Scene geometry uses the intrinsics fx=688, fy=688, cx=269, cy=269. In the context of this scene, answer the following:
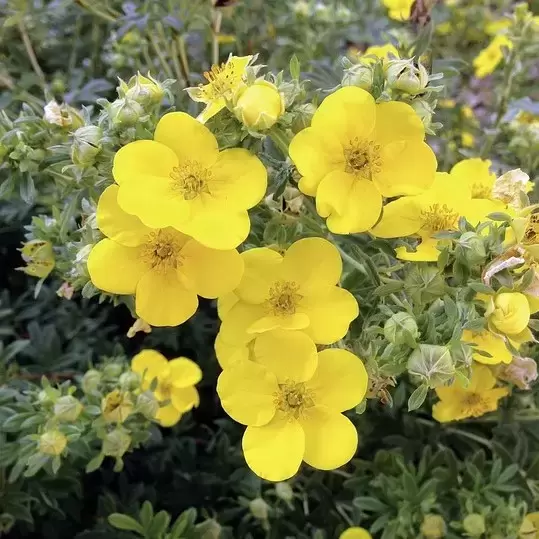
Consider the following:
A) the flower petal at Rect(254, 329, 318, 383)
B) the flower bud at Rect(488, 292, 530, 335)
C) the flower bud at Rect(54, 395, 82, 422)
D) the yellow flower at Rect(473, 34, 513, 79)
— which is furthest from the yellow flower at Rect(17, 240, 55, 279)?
the yellow flower at Rect(473, 34, 513, 79)

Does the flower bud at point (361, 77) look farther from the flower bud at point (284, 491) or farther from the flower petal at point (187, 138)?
the flower bud at point (284, 491)

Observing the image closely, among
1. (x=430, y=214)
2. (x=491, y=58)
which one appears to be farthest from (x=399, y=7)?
(x=430, y=214)

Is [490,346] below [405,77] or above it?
below

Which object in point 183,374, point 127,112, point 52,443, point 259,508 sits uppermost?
point 127,112

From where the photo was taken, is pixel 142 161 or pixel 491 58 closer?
pixel 142 161

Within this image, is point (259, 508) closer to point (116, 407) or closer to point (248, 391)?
point (116, 407)

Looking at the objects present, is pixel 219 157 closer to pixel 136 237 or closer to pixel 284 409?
pixel 136 237

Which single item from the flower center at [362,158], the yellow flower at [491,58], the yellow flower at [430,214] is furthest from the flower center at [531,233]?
the yellow flower at [491,58]

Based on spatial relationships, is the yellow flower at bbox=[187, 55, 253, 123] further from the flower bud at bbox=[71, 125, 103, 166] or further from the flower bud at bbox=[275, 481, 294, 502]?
the flower bud at bbox=[275, 481, 294, 502]
